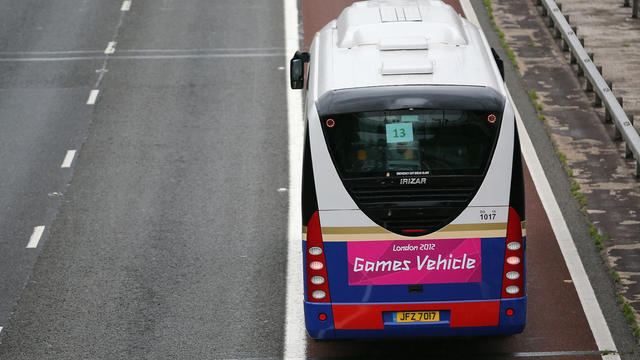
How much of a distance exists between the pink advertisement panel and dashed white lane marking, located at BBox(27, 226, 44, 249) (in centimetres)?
570

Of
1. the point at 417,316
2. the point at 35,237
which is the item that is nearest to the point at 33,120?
the point at 35,237

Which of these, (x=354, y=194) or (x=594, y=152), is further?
(x=594, y=152)

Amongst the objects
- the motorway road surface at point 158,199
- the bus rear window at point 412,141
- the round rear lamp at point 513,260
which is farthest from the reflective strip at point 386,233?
the motorway road surface at point 158,199

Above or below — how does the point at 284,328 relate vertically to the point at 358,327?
below

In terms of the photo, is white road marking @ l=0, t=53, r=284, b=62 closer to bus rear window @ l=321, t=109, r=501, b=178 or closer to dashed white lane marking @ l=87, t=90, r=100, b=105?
dashed white lane marking @ l=87, t=90, r=100, b=105

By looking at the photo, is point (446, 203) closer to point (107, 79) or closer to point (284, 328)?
point (284, 328)

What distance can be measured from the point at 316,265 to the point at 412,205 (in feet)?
3.56

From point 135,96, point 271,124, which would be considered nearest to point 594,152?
point 271,124

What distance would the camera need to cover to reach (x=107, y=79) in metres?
20.2

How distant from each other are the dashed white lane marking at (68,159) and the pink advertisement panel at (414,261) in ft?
25.7

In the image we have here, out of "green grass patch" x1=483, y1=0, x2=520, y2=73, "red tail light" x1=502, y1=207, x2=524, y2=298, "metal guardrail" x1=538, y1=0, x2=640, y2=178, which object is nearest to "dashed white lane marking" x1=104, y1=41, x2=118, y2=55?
"green grass patch" x1=483, y1=0, x2=520, y2=73

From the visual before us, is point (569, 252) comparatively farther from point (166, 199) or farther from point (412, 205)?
point (166, 199)

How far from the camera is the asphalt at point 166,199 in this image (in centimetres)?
1198

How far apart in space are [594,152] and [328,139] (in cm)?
762
